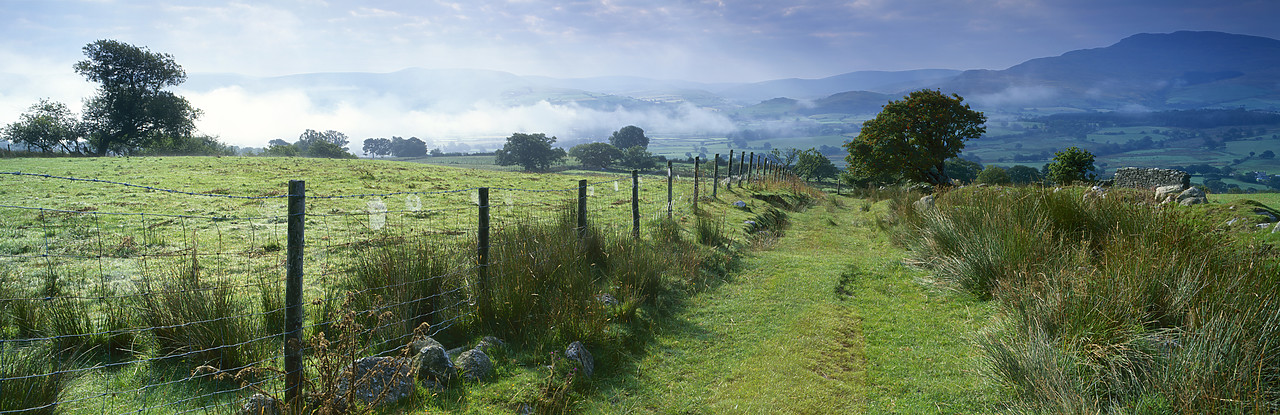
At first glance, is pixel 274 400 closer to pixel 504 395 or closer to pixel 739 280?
pixel 504 395

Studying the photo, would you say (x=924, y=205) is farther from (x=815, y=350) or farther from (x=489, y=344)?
(x=489, y=344)

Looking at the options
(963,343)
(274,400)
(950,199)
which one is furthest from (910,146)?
(274,400)

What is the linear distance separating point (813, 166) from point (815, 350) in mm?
57359

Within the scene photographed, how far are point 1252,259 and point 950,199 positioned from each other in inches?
254

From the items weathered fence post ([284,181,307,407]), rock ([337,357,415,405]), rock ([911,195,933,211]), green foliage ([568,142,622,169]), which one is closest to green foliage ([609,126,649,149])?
green foliage ([568,142,622,169])

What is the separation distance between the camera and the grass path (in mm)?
4613

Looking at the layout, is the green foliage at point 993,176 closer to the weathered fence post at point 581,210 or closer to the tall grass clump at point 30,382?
the weathered fence post at point 581,210

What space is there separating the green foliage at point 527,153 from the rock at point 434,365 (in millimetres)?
78685

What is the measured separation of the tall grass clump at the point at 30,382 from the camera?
341 cm

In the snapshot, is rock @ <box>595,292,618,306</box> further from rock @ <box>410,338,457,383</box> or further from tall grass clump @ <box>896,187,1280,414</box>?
tall grass clump @ <box>896,187,1280,414</box>

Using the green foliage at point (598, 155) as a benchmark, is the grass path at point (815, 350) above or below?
below

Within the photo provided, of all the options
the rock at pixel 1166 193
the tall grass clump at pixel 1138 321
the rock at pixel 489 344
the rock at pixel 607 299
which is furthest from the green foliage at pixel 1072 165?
the rock at pixel 489 344

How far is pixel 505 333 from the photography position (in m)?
5.38

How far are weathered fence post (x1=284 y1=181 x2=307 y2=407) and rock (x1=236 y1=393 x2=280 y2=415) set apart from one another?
0.10m
